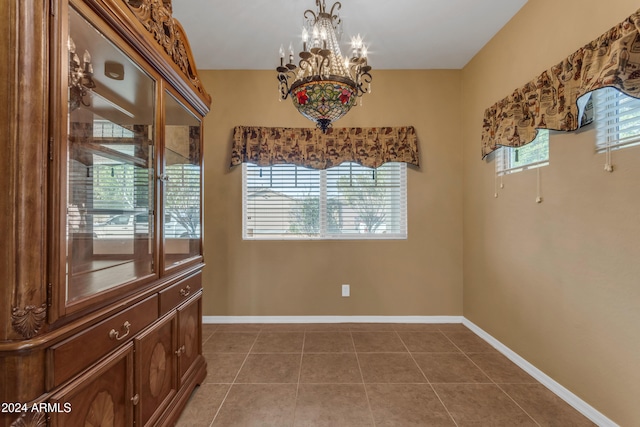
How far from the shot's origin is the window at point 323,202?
3.44 metres

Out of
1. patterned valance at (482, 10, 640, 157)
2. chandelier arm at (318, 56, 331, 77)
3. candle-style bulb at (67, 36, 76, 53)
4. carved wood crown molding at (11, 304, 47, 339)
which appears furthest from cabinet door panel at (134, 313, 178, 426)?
patterned valance at (482, 10, 640, 157)

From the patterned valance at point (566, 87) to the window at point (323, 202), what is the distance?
1159 millimetres

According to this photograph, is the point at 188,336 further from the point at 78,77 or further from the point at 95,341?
the point at 78,77

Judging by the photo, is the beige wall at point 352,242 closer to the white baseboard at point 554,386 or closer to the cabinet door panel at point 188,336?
the white baseboard at point 554,386

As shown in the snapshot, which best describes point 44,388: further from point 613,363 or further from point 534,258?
point 534,258

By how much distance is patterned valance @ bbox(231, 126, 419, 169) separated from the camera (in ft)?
10.8

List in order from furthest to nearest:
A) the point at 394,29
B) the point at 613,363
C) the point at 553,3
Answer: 1. the point at 394,29
2. the point at 553,3
3. the point at 613,363

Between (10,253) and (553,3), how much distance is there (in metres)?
3.25

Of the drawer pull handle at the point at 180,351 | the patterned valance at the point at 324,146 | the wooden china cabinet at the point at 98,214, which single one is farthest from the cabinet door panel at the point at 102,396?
the patterned valance at the point at 324,146

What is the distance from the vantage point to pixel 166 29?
1623 mm

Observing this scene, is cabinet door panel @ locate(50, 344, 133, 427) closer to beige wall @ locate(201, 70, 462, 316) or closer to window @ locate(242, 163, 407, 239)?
beige wall @ locate(201, 70, 462, 316)

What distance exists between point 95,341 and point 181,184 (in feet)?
3.54

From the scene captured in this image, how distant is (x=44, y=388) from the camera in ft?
2.97

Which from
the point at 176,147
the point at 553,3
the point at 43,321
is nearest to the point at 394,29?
the point at 553,3
